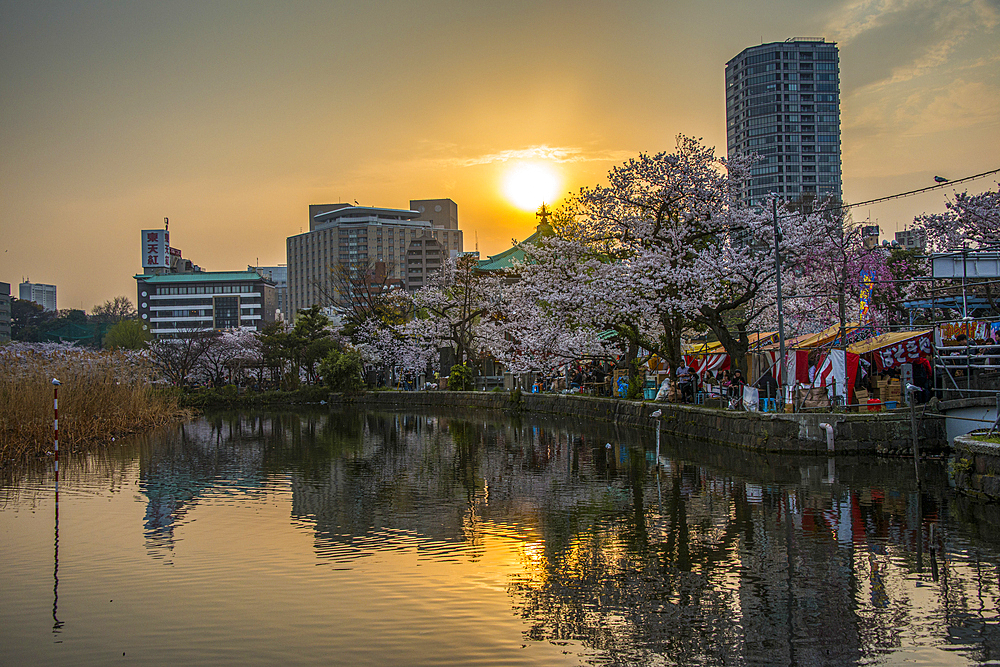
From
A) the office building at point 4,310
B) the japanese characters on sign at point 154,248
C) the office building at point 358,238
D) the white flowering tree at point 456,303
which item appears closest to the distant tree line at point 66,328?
the office building at point 4,310

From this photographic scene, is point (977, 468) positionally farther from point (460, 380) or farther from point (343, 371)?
point (343, 371)

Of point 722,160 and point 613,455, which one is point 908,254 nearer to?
point 722,160

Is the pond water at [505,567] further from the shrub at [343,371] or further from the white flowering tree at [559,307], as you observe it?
the shrub at [343,371]

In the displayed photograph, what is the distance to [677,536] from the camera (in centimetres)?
1114

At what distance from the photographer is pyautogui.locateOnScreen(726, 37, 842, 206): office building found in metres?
141

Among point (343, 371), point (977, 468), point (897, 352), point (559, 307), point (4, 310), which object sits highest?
point (4, 310)

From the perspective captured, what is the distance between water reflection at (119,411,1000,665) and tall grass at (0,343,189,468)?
2860mm

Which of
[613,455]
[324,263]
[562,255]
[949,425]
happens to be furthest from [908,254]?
[324,263]

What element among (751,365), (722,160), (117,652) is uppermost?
(722,160)

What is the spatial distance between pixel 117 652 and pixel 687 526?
7750 millimetres

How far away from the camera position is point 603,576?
29.7ft

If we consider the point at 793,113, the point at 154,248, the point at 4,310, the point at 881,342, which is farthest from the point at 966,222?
the point at 154,248

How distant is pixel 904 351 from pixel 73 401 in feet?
78.5

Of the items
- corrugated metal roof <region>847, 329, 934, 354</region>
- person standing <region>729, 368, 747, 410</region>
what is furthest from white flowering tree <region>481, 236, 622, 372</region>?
corrugated metal roof <region>847, 329, 934, 354</region>
